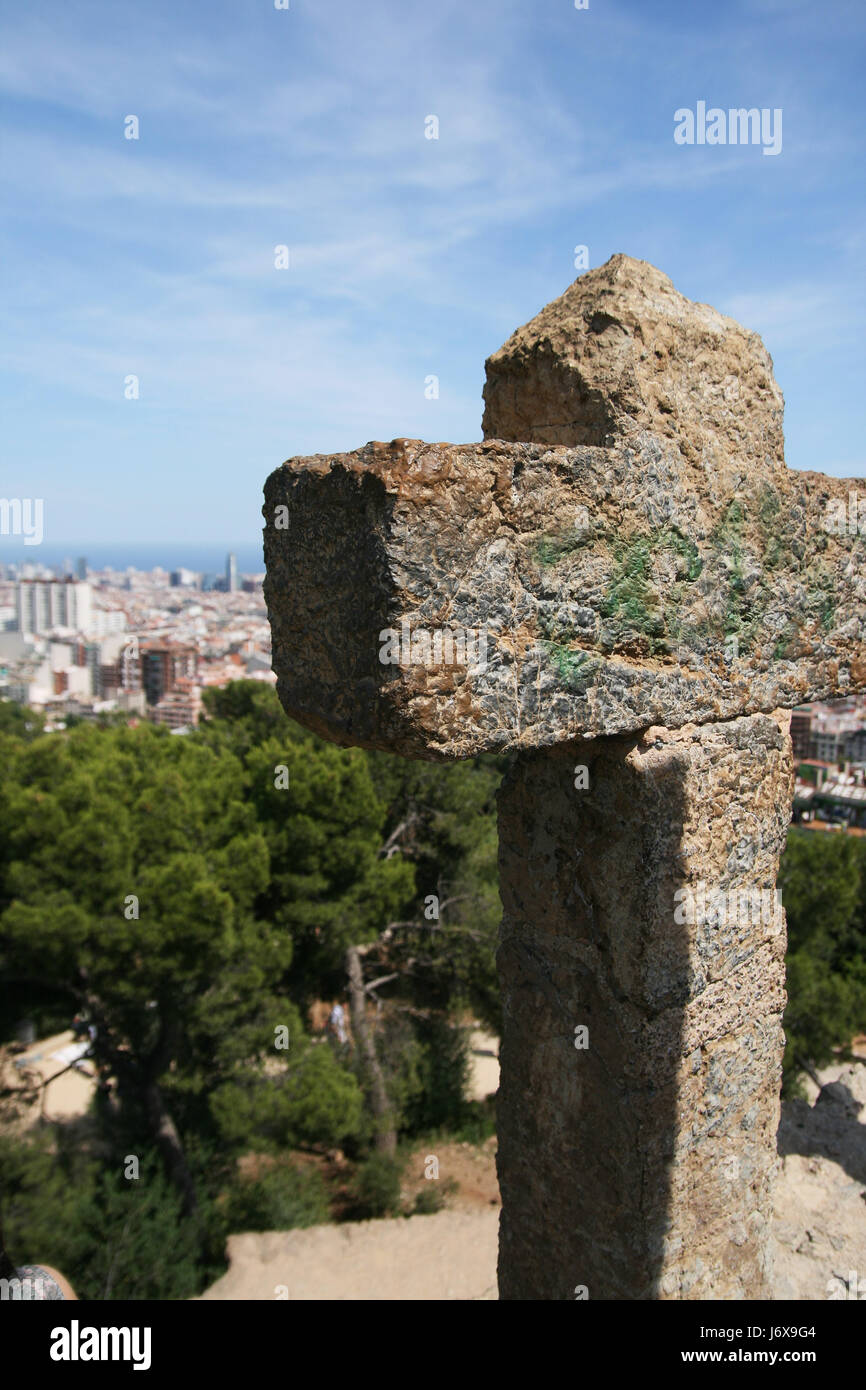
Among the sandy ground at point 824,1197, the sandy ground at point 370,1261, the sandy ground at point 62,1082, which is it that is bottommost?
the sandy ground at point 62,1082

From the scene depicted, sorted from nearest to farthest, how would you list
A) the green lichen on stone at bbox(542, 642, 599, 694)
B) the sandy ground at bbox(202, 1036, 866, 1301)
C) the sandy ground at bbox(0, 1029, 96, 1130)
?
1. the green lichen on stone at bbox(542, 642, 599, 694)
2. the sandy ground at bbox(202, 1036, 866, 1301)
3. the sandy ground at bbox(0, 1029, 96, 1130)

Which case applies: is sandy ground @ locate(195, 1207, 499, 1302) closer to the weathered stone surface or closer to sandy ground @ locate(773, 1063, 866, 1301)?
sandy ground @ locate(773, 1063, 866, 1301)

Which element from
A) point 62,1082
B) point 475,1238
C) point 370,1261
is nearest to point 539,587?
point 370,1261

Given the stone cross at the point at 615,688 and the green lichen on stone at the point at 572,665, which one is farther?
the green lichen on stone at the point at 572,665

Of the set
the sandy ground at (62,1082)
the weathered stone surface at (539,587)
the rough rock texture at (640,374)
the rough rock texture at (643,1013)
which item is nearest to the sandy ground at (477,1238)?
the rough rock texture at (643,1013)

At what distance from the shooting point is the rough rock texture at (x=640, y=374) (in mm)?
2250

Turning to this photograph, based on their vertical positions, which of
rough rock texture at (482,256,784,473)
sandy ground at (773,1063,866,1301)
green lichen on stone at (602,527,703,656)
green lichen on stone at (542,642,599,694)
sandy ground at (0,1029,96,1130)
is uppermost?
rough rock texture at (482,256,784,473)

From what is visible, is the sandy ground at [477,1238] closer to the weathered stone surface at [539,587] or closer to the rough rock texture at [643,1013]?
the rough rock texture at [643,1013]

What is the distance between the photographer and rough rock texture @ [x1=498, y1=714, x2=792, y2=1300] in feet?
7.46

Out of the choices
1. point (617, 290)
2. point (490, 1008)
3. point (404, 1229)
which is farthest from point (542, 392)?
point (490, 1008)

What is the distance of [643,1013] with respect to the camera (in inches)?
89.2

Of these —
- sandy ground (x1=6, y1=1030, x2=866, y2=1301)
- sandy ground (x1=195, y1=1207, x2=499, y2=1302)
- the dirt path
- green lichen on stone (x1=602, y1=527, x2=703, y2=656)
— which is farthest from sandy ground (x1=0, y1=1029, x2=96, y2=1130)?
green lichen on stone (x1=602, y1=527, x2=703, y2=656)

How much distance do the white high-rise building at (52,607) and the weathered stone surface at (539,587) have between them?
95.9m

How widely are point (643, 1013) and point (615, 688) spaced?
82cm
